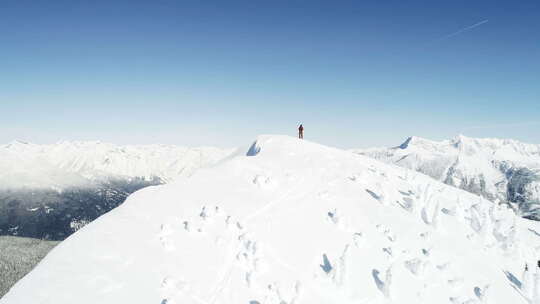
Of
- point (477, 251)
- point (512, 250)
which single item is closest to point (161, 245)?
point (477, 251)

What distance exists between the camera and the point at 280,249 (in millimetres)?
A: 23266

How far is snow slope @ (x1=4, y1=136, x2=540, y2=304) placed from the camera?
18922mm

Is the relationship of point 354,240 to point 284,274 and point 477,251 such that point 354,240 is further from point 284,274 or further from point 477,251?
point 477,251

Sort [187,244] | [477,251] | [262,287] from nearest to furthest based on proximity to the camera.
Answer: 1. [262,287]
2. [187,244]
3. [477,251]

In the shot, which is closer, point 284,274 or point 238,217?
point 284,274

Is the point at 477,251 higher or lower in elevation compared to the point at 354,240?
lower

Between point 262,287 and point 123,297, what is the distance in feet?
26.1

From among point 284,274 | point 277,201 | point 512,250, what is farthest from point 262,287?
point 512,250

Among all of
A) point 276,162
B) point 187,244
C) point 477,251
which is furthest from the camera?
point 276,162

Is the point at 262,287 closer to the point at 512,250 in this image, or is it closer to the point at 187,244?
the point at 187,244

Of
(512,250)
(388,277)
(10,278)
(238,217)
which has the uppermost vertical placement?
(238,217)

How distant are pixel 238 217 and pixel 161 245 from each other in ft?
21.3

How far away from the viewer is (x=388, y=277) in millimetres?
21047

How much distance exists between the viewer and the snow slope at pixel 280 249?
18.9 metres
